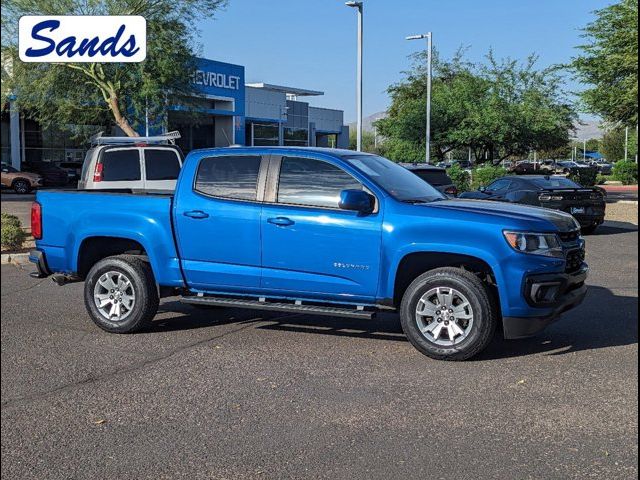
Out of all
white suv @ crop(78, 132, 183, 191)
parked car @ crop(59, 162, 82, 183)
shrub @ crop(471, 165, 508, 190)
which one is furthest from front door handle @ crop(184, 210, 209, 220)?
parked car @ crop(59, 162, 82, 183)

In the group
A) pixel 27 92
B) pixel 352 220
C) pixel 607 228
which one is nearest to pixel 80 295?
pixel 352 220

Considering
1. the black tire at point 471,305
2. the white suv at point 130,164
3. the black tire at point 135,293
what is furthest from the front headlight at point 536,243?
the white suv at point 130,164

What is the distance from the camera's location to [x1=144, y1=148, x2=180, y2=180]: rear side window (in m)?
14.8

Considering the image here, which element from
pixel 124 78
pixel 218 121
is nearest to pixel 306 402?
pixel 124 78

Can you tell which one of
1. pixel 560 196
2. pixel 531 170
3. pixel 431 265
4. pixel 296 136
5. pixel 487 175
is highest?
pixel 296 136

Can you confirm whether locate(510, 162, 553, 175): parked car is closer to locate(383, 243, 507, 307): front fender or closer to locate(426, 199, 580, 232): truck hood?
locate(426, 199, 580, 232): truck hood

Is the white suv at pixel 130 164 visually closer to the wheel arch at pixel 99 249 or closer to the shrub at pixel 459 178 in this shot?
the wheel arch at pixel 99 249

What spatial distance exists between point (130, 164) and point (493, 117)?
2254 centimetres

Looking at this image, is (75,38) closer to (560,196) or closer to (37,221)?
(37,221)

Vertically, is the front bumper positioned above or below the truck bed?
below

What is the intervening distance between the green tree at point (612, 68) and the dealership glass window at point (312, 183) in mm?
15042

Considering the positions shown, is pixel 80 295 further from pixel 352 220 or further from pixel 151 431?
pixel 151 431

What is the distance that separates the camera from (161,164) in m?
14.9

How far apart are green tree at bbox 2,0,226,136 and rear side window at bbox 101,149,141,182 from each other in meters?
11.0
